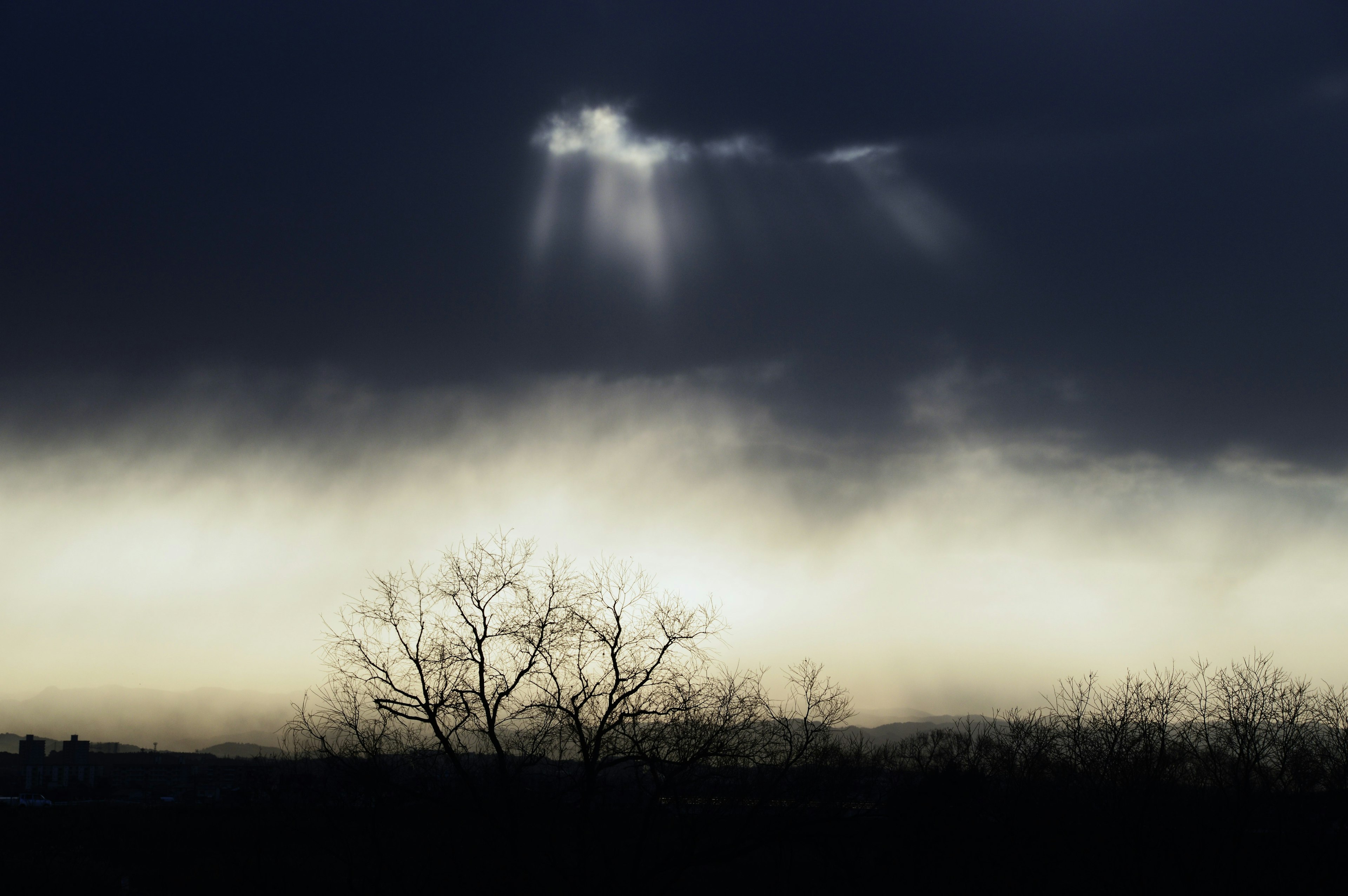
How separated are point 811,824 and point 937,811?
1921cm

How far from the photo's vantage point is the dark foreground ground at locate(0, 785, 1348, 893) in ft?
126

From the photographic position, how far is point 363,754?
36656 millimetres

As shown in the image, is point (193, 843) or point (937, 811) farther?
point (193, 843)

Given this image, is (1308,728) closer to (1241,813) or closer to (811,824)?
(1241,813)

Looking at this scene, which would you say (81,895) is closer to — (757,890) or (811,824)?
(757,890)

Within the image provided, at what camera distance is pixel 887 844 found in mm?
60031

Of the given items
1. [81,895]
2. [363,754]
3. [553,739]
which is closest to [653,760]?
[553,739]

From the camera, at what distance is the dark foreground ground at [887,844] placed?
3853 centimetres

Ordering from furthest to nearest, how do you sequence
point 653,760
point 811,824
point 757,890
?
1. point 757,890
2. point 811,824
3. point 653,760

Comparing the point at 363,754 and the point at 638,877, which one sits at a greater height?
the point at 363,754

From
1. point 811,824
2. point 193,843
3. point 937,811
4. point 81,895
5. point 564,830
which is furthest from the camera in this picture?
point 193,843

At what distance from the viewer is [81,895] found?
76875 millimetres

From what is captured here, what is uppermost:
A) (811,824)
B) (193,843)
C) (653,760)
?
(653,760)

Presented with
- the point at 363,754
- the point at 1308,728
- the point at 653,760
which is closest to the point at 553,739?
the point at 653,760
